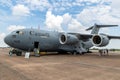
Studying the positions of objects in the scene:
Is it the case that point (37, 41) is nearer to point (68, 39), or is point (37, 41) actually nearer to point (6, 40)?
point (6, 40)

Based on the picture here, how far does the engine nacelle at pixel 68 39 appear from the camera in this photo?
3209cm

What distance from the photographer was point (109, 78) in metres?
10.3

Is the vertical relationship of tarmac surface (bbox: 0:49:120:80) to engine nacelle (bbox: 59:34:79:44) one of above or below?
below

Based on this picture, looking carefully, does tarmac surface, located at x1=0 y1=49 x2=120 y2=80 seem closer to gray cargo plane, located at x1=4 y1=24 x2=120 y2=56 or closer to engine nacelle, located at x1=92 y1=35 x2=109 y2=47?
engine nacelle, located at x1=92 y1=35 x2=109 y2=47

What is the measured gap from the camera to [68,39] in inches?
1266

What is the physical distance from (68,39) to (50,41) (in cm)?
266

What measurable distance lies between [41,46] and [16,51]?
11.7ft

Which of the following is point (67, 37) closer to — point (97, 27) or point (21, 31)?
point (21, 31)

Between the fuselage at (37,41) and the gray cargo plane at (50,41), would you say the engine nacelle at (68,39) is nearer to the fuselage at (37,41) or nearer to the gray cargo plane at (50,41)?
the gray cargo plane at (50,41)

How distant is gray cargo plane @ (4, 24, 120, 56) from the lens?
28766 mm

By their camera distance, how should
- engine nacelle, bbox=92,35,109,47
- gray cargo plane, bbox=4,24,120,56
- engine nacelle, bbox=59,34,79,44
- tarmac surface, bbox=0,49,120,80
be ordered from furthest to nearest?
1. engine nacelle, bbox=59,34,79,44
2. gray cargo plane, bbox=4,24,120,56
3. engine nacelle, bbox=92,35,109,47
4. tarmac surface, bbox=0,49,120,80

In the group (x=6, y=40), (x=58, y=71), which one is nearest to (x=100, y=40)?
(x=6, y=40)

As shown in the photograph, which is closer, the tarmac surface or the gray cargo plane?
the tarmac surface

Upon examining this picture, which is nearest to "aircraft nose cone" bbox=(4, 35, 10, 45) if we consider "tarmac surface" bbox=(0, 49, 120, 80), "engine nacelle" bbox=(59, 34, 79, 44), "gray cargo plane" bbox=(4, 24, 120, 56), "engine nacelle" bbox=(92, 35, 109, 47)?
"gray cargo plane" bbox=(4, 24, 120, 56)
